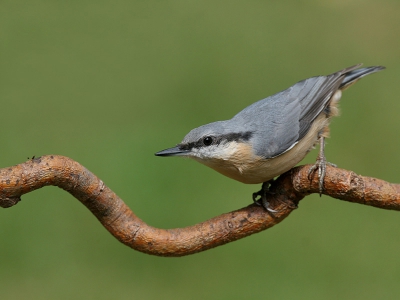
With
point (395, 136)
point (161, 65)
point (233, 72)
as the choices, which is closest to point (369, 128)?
point (395, 136)

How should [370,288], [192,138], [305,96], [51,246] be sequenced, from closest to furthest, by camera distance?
[192,138]
[305,96]
[370,288]
[51,246]

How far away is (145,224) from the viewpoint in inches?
101

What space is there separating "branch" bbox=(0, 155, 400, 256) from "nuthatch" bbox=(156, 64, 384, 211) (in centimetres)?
19

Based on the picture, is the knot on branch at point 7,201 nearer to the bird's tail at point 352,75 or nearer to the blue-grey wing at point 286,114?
the blue-grey wing at point 286,114

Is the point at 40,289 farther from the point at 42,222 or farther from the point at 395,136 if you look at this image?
the point at 395,136

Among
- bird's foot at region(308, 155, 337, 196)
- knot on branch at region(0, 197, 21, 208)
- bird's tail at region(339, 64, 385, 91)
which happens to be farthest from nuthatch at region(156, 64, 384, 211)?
knot on branch at region(0, 197, 21, 208)

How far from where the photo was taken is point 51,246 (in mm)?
5203

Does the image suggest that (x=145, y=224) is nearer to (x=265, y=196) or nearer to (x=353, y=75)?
(x=265, y=196)

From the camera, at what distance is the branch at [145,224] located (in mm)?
2289

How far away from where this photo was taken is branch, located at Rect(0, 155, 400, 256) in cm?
229

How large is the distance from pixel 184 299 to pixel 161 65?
3.26 metres

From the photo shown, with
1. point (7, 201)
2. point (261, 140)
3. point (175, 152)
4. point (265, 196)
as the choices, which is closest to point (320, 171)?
point (265, 196)

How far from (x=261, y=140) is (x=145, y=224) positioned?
94 cm

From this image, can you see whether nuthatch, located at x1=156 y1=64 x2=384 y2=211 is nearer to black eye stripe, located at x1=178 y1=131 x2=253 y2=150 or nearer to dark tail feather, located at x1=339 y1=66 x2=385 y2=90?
black eye stripe, located at x1=178 y1=131 x2=253 y2=150
